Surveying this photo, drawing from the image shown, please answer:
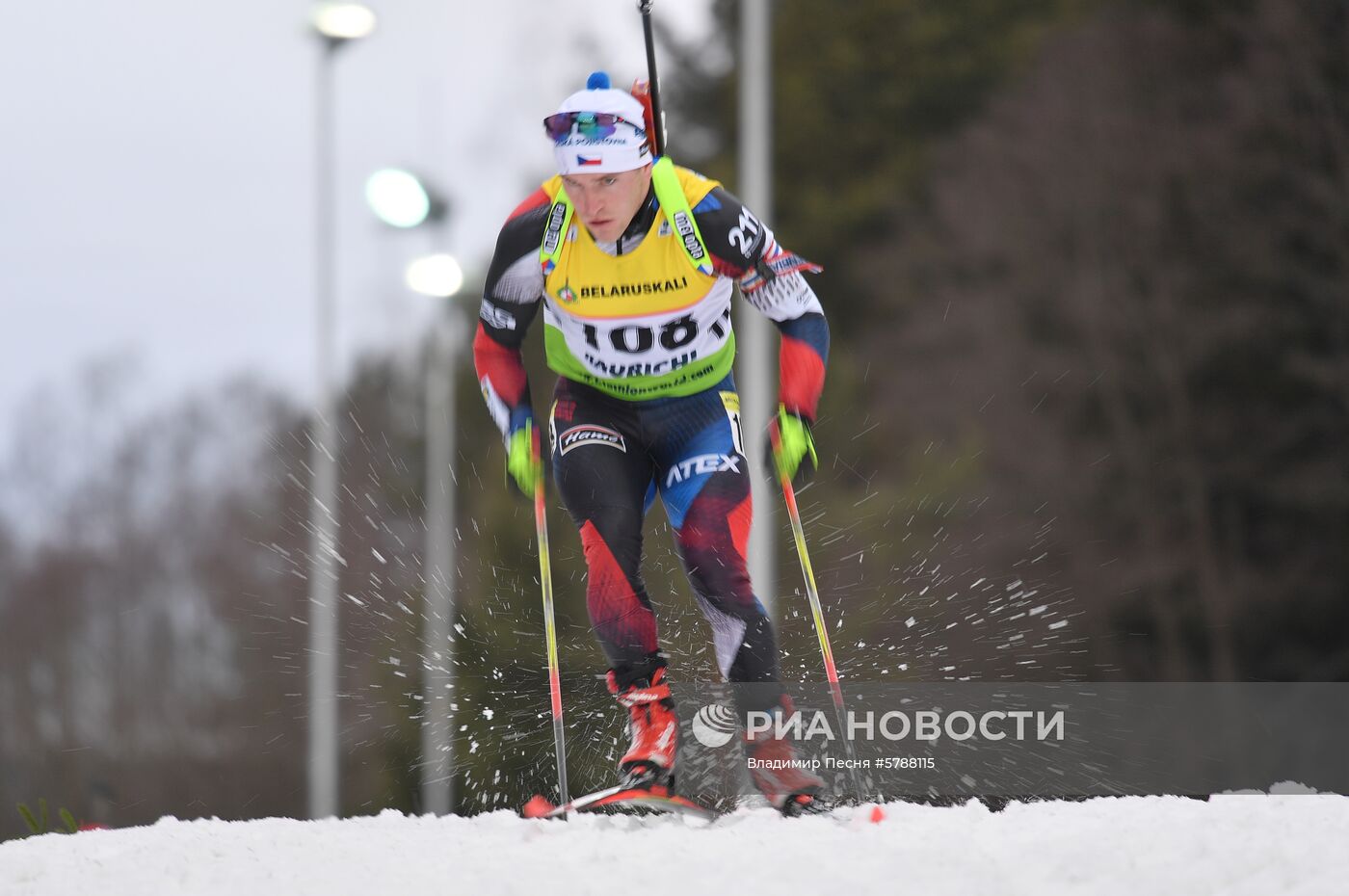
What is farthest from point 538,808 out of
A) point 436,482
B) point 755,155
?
point 436,482

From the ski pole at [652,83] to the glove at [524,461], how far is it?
98 cm

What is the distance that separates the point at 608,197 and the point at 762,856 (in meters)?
1.84

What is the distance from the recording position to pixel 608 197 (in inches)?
145

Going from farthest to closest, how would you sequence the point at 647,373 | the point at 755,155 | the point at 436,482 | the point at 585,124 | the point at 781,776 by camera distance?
the point at 436,482 < the point at 755,155 < the point at 647,373 < the point at 781,776 < the point at 585,124

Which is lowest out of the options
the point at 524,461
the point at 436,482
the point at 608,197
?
the point at 524,461

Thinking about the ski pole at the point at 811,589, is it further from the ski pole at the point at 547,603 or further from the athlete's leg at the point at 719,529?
the ski pole at the point at 547,603

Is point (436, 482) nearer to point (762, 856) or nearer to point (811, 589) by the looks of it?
point (811, 589)

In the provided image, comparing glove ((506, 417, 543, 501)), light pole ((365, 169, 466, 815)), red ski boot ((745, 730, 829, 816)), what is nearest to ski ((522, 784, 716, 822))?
red ski boot ((745, 730, 829, 816))

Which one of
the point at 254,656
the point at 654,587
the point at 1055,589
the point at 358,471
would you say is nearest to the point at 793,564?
the point at 654,587

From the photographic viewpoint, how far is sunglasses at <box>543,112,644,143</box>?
363cm

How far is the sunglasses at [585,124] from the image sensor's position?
3.63 meters

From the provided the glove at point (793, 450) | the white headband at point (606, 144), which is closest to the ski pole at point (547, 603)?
the glove at point (793, 450)

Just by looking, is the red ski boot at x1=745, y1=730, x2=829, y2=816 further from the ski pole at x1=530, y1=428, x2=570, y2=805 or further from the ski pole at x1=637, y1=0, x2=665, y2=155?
the ski pole at x1=637, y1=0, x2=665, y2=155

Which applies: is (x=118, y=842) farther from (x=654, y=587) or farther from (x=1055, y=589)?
(x=1055, y=589)
